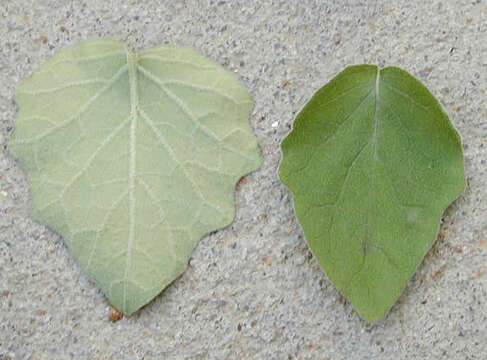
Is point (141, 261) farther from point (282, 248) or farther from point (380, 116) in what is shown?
point (380, 116)

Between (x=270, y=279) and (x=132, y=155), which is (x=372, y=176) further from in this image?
(x=132, y=155)

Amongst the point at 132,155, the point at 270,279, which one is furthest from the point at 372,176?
the point at 132,155

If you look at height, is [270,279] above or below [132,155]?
below
